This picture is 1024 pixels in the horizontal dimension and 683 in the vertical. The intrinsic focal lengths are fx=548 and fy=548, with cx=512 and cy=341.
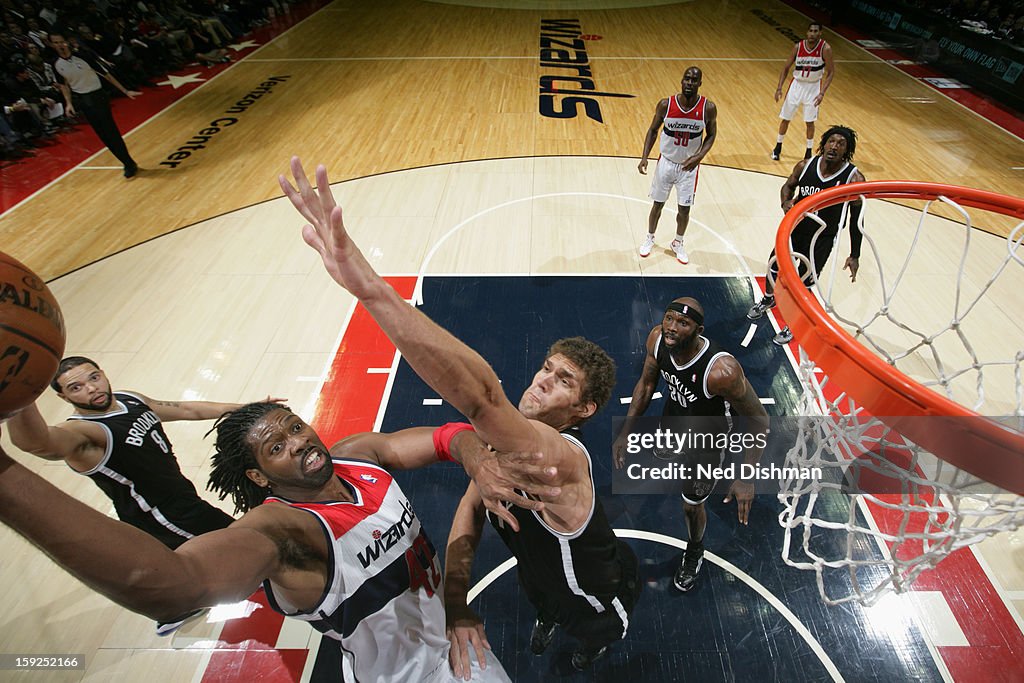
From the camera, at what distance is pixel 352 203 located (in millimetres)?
6824

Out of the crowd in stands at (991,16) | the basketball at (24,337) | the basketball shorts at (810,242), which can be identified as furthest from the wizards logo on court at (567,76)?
the basketball at (24,337)

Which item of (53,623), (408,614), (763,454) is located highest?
(408,614)

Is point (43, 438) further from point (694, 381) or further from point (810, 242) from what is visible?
point (810, 242)

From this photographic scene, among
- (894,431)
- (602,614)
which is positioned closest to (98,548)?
(602,614)

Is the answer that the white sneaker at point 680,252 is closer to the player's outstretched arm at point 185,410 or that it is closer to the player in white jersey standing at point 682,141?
the player in white jersey standing at point 682,141

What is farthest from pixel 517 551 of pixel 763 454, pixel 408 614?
pixel 763 454

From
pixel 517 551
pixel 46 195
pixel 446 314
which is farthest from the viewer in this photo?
pixel 46 195

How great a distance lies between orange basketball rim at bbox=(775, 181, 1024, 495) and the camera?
1509 millimetres

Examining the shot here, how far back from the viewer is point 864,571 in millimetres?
3086

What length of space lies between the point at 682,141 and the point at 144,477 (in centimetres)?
489

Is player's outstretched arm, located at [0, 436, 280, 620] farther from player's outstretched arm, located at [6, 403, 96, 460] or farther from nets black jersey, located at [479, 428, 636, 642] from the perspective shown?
player's outstretched arm, located at [6, 403, 96, 460]

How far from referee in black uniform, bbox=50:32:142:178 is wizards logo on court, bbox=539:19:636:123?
6193 mm

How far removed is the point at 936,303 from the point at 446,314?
4.41 m

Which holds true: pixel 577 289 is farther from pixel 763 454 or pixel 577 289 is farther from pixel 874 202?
pixel 874 202
